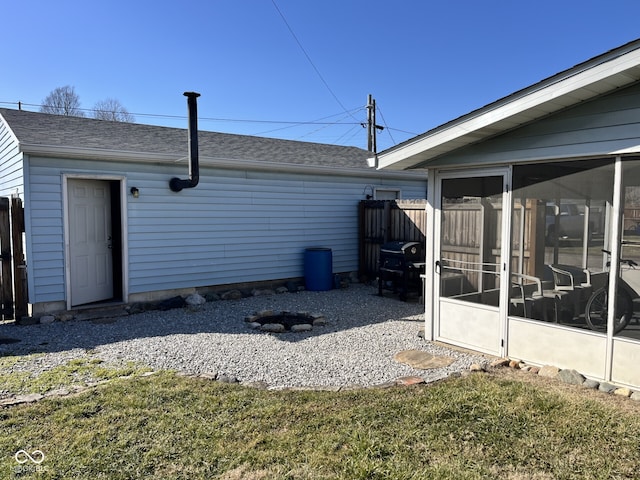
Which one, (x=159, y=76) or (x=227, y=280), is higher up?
(x=159, y=76)

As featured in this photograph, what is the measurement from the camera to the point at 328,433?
3010 millimetres

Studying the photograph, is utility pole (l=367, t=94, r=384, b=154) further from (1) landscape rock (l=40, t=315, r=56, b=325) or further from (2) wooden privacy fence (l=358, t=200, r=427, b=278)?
(1) landscape rock (l=40, t=315, r=56, b=325)

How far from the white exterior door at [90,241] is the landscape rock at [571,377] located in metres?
6.73

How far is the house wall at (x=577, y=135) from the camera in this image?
11.9 feet

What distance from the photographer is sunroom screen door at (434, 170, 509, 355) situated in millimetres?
4676

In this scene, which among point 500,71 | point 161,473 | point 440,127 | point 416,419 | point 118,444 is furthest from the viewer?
point 500,71

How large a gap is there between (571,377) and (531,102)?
8.07 ft

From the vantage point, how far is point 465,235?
4.95 meters

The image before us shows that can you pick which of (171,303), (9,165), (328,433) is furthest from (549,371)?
(9,165)

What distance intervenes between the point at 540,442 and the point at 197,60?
536 inches

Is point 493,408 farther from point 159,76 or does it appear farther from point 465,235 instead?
point 159,76

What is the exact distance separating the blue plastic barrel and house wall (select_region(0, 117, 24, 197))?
5013 millimetres

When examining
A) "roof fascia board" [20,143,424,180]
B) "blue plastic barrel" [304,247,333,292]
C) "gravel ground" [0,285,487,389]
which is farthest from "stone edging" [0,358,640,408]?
"blue plastic barrel" [304,247,333,292]

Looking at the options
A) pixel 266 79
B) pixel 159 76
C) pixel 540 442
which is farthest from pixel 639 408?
pixel 159 76
